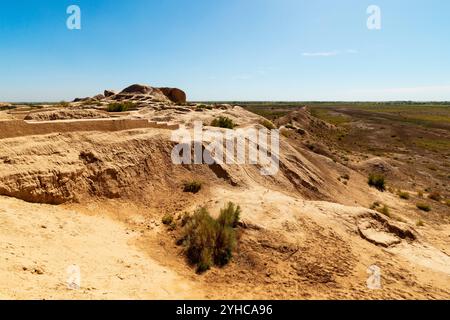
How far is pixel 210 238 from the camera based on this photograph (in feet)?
32.3

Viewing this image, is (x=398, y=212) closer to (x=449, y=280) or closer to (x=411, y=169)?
(x=449, y=280)

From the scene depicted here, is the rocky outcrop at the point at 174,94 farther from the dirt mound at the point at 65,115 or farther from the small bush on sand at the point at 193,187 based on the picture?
the small bush on sand at the point at 193,187

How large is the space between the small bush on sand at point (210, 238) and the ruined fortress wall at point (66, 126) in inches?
278

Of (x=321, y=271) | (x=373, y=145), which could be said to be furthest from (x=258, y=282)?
(x=373, y=145)

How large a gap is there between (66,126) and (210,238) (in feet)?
27.3

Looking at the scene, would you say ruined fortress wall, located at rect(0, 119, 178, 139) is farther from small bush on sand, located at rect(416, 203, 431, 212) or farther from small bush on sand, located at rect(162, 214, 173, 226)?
small bush on sand, located at rect(416, 203, 431, 212)

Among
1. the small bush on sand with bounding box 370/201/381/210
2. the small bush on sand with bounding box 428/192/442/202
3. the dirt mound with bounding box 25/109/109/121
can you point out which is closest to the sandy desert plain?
the dirt mound with bounding box 25/109/109/121

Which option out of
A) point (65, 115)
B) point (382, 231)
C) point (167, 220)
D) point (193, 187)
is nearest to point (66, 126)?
point (193, 187)

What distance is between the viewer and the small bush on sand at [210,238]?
9492 millimetres

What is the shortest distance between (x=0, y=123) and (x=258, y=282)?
34.7 ft

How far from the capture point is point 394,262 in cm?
1020

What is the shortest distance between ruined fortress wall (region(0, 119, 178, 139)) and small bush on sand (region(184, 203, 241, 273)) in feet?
23.2
